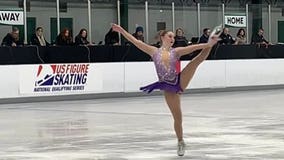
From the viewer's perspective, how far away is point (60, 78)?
766 inches

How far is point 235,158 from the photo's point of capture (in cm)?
800

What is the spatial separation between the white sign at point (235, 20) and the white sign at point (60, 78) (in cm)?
609

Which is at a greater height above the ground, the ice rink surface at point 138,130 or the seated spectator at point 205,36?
the seated spectator at point 205,36

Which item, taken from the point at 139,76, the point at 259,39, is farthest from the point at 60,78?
the point at 259,39

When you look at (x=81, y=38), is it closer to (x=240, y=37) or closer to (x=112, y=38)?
(x=112, y=38)

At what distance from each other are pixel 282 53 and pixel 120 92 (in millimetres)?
7187

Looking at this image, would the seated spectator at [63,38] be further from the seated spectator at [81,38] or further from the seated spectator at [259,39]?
the seated spectator at [259,39]

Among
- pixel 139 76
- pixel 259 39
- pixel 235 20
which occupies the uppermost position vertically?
pixel 235 20

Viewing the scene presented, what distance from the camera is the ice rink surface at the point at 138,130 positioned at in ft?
28.2

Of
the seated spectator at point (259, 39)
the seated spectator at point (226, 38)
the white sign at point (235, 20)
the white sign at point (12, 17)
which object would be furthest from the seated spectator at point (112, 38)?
the seated spectator at point (259, 39)

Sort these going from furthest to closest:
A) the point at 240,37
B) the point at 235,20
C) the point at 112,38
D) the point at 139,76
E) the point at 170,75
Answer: the point at 235,20 → the point at 240,37 → the point at 112,38 → the point at 139,76 → the point at 170,75

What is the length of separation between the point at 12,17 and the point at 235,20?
858 cm

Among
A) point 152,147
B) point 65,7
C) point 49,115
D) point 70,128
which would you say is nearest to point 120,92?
point 65,7

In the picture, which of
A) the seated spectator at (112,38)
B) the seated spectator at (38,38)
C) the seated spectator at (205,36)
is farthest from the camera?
the seated spectator at (205,36)
